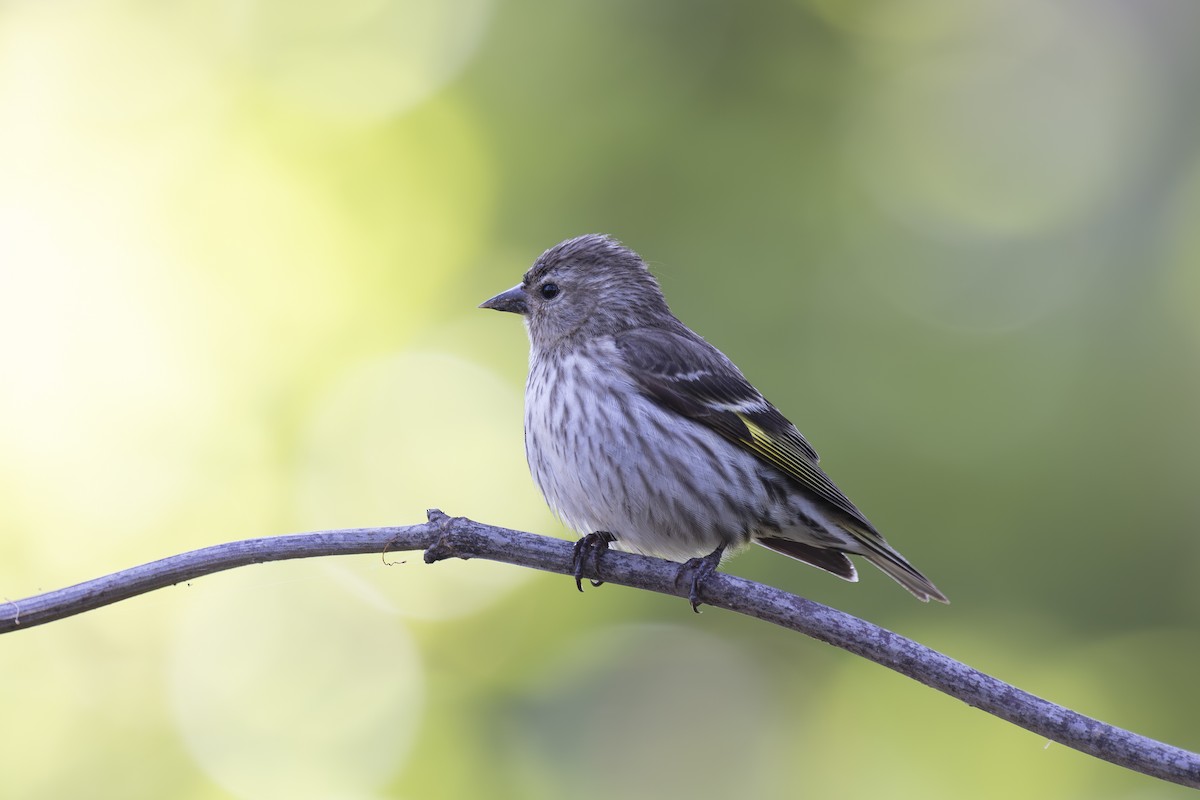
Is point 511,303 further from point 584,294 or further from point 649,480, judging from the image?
point 649,480

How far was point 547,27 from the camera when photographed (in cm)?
905

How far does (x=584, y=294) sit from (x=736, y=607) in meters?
2.32

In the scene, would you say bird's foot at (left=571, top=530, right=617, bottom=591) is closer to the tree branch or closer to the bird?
the bird

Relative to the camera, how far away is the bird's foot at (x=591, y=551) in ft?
12.9

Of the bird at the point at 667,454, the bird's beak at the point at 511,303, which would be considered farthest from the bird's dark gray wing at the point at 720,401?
the bird's beak at the point at 511,303

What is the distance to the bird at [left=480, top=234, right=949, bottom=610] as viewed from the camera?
484cm

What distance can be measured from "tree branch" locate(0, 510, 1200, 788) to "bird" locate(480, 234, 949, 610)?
0.84 meters

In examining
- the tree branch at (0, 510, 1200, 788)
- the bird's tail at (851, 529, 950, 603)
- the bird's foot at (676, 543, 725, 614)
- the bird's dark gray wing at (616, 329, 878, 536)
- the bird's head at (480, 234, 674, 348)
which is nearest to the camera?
the tree branch at (0, 510, 1200, 788)

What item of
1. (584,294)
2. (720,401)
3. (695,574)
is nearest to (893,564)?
(720,401)

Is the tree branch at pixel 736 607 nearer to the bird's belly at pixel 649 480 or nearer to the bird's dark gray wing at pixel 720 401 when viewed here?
the bird's belly at pixel 649 480

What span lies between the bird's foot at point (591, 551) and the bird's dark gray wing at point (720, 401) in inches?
27.8

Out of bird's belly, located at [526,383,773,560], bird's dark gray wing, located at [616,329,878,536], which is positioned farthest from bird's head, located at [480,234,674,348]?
bird's belly, located at [526,383,773,560]

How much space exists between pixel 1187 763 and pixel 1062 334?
5054 millimetres

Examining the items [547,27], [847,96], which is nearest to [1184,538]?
[847,96]
